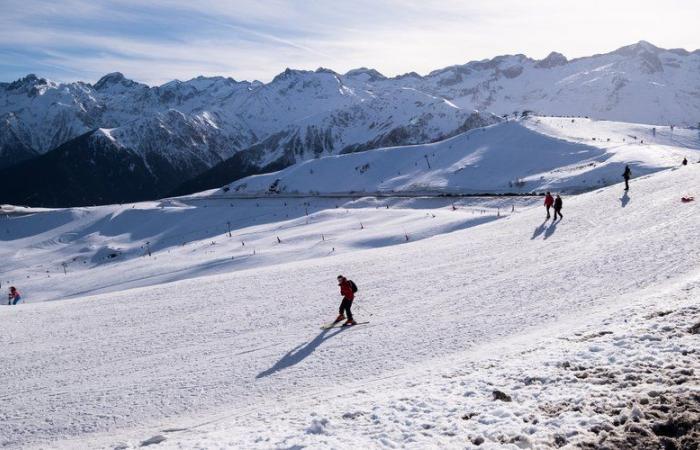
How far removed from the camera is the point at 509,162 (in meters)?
77.8

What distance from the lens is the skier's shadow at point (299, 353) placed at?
47.5 feet

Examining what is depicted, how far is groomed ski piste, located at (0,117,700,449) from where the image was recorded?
9547 millimetres

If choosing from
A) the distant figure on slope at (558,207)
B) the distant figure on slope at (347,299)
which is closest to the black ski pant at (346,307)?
the distant figure on slope at (347,299)

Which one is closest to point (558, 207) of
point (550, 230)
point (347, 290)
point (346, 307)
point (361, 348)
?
point (550, 230)

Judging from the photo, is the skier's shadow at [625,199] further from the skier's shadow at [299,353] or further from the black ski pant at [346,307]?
the skier's shadow at [299,353]

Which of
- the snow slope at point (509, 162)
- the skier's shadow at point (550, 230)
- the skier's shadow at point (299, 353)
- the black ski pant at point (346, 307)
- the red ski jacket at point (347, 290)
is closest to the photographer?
the skier's shadow at point (299, 353)

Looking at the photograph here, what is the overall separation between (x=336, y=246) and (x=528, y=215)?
13.1 meters

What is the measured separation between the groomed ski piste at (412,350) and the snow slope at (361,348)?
64 mm

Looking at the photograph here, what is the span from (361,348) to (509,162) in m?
67.6

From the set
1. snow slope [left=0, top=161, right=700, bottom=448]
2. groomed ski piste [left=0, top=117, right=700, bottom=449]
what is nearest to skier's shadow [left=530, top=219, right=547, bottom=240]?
groomed ski piste [left=0, top=117, right=700, bottom=449]

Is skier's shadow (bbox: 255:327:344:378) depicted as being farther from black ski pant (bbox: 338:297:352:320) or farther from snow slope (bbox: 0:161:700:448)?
black ski pant (bbox: 338:297:352:320)

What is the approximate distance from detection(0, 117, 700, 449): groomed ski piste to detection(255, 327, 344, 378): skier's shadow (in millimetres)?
71

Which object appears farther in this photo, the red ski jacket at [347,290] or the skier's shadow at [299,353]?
the red ski jacket at [347,290]

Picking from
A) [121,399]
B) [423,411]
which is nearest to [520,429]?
[423,411]
